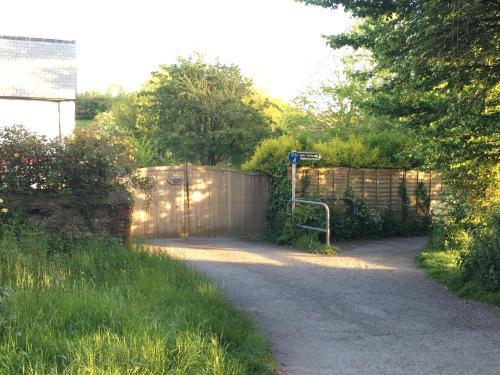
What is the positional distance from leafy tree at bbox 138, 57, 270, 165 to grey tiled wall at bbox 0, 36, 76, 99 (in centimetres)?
437

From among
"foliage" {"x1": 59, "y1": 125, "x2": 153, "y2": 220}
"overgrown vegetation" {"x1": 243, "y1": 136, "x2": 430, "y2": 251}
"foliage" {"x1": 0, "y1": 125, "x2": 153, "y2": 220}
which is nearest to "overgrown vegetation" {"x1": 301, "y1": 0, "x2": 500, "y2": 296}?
"foliage" {"x1": 59, "y1": 125, "x2": 153, "y2": 220}

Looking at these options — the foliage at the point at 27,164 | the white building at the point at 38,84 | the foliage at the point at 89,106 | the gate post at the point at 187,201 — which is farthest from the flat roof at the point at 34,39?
the foliage at the point at 89,106

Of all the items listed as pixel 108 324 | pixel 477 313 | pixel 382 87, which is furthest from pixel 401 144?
pixel 108 324

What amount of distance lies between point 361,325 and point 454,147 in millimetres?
3384

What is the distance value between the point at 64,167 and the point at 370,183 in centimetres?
970

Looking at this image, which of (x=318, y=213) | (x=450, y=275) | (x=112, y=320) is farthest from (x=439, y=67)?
(x=318, y=213)

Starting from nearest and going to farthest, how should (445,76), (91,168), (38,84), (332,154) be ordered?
(445,76) → (91,168) → (332,154) → (38,84)

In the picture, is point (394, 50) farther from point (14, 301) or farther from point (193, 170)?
point (193, 170)

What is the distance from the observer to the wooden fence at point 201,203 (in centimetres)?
1530

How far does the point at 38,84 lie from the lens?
19.4 meters

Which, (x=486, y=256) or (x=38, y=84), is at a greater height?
(x=38, y=84)

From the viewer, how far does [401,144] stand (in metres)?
16.9

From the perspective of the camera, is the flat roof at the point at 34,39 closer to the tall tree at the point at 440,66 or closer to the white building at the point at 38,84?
the white building at the point at 38,84

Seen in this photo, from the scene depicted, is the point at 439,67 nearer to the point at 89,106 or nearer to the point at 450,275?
the point at 450,275
